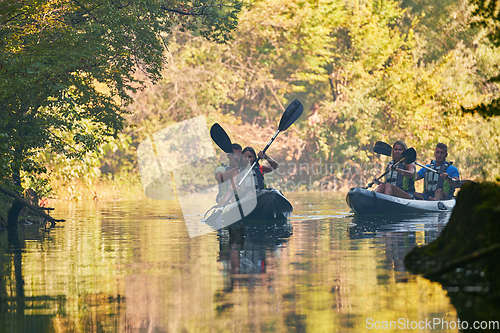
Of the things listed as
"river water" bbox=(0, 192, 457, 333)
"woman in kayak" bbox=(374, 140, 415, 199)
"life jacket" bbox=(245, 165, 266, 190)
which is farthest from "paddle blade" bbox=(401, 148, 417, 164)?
"life jacket" bbox=(245, 165, 266, 190)

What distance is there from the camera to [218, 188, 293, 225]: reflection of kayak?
1285 centimetres

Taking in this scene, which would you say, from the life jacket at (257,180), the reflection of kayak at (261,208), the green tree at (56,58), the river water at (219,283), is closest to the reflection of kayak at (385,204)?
the reflection of kayak at (261,208)

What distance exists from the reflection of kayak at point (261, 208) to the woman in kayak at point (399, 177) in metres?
2.54

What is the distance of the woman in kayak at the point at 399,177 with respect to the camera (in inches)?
560

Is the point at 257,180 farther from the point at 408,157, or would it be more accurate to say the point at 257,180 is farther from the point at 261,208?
the point at 408,157

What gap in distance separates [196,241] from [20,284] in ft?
13.2

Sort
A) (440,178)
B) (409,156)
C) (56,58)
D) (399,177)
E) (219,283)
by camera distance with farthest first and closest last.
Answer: (440,178) → (399,177) → (409,156) → (56,58) → (219,283)

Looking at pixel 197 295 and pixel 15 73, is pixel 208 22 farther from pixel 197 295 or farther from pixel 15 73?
pixel 197 295

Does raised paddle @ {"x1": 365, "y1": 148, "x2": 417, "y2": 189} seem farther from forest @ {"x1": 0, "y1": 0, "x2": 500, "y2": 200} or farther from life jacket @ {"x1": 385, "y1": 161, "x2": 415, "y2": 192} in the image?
forest @ {"x1": 0, "y1": 0, "x2": 500, "y2": 200}

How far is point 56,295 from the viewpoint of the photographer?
5.94 metres

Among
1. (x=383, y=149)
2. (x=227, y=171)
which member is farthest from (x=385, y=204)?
(x=227, y=171)

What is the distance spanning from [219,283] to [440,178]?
962 cm

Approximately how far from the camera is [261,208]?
13.1 m

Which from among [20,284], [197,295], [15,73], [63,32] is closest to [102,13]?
[63,32]
